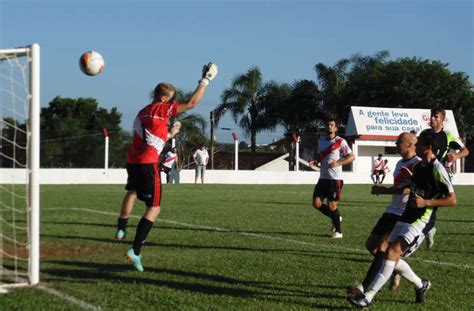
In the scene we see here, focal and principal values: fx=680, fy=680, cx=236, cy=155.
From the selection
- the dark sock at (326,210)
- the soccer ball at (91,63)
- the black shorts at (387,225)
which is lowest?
the dark sock at (326,210)

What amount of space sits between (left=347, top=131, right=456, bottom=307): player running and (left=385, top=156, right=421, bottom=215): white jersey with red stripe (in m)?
0.42

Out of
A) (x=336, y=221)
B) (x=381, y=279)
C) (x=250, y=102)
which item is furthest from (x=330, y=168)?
(x=250, y=102)

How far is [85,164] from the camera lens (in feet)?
107

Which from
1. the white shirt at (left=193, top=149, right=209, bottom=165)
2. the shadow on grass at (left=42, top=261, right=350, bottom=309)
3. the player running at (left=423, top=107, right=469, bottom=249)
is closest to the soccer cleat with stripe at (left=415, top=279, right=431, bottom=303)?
the shadow on grass at (left=42, top=261, right=350, bottom=309)

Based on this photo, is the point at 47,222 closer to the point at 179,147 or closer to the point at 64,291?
the point at 64,291

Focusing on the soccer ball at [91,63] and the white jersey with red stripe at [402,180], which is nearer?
the white jersey with red stripe at [402,180]

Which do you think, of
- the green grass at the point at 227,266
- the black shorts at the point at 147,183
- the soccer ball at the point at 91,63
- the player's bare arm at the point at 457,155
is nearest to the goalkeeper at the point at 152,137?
the black shorts at the point at 147,183

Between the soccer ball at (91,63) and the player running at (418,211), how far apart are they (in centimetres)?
428

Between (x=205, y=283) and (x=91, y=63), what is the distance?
3393 mm

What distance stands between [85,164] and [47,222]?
2066cm

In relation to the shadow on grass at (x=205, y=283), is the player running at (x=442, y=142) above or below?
above

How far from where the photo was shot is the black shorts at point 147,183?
763cm

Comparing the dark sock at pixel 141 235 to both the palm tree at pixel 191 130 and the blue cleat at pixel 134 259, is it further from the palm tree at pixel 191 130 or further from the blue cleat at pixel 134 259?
the palm tree at pixel 191 130

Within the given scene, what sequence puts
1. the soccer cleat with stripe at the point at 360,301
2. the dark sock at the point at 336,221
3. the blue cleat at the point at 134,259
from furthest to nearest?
the dark sock at the point at 336,221 → the blue cleat at the point at 134,259 → the soccer cleat with stripe at the point at 360,301
